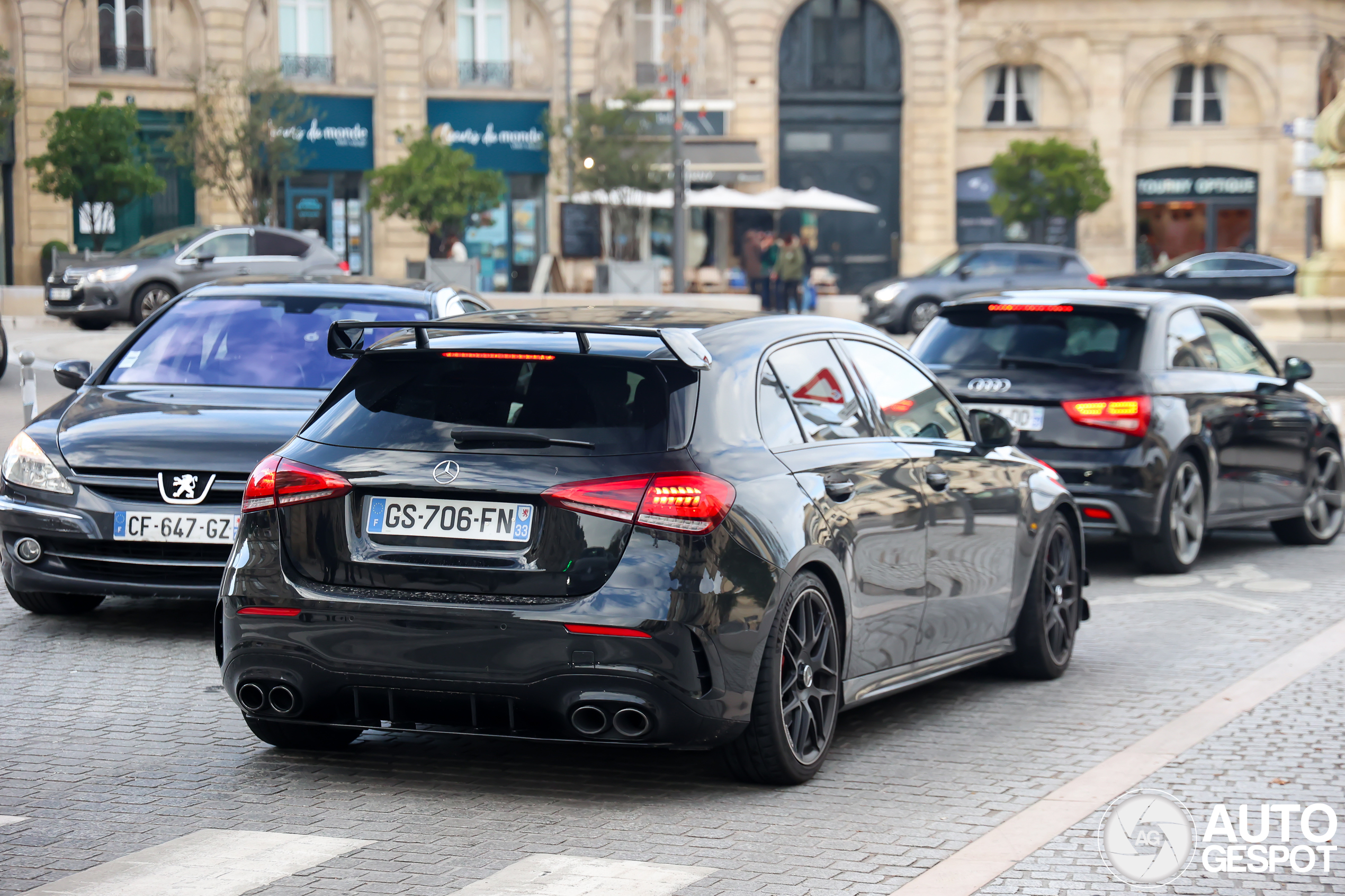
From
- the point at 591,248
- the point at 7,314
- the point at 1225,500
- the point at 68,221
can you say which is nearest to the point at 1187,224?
the point at 591,248

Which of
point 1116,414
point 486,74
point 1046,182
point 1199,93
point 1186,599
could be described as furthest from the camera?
point 1199,93

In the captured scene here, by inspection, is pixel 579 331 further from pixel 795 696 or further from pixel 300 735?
pixel 300 735

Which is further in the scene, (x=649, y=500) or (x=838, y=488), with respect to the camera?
(x=838, y=488)

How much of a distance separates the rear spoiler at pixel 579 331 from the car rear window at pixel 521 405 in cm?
6

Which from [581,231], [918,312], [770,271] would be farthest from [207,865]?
[581,231]

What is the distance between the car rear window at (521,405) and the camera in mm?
5074

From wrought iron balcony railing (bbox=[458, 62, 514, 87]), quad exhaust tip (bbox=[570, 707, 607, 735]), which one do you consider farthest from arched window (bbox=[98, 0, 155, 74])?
quad exhaust tip (bbox=[570, 707, 607, 735])

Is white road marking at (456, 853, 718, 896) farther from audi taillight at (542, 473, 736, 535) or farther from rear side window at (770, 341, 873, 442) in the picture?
rear side window at (770, 341, 873, 442)

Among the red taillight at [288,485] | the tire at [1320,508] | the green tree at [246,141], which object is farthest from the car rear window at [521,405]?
the green tree at [246,141]

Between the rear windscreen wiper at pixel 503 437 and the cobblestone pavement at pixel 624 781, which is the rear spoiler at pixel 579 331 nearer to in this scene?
the rear windscreen wiper at pixel 503 437

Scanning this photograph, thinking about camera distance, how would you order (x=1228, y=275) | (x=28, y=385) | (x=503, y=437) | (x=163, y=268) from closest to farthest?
(x=503, y=437)
(x=28, y=385)
(x=163, y=268)
(x=1228, y=275)

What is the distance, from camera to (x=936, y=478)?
630 cm

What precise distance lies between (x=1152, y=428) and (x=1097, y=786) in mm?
4611

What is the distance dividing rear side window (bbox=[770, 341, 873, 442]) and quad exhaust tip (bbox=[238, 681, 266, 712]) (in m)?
1.76
